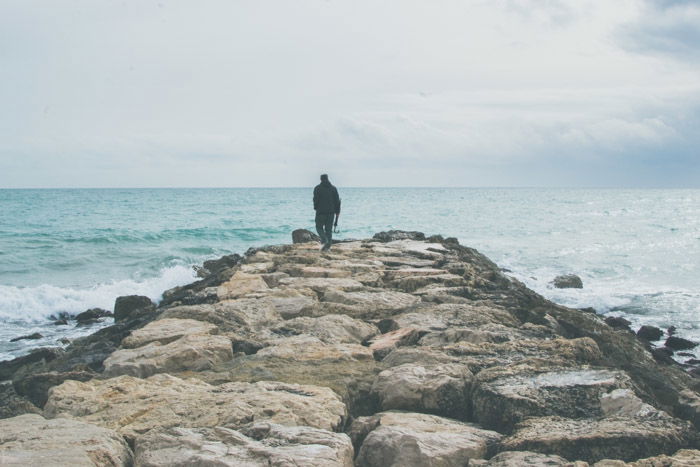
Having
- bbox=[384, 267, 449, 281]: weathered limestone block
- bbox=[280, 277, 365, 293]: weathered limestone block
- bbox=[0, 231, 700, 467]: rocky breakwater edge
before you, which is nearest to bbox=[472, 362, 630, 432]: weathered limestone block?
bbox=[0, 231, 700, 467]: rocky breakwater edge

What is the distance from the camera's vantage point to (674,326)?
45.1 ft

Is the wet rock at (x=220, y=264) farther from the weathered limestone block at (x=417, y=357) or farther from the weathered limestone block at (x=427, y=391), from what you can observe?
the weathered limestone block at (x=427, y=391)

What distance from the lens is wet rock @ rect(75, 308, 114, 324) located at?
13.6 m

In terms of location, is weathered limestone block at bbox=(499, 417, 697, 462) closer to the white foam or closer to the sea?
the sea

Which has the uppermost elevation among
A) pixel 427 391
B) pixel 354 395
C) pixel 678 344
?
pixel 427 391

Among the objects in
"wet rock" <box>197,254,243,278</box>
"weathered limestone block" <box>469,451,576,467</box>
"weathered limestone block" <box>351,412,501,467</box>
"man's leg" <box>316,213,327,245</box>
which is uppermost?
"man's leg" <box>316,213,327,245</box>

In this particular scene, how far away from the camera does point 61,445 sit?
9.91 feet

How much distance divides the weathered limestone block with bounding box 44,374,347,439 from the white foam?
11.6 meters

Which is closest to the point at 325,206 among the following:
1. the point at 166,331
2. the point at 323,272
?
the point at 323,272

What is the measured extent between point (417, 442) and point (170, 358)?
217 centimetres

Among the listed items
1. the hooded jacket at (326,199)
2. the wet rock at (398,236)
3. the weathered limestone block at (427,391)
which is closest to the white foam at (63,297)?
the wet rock at (398,236)

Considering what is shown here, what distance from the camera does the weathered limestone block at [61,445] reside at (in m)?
2.88

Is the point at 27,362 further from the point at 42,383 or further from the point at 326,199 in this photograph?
the point at 326,199

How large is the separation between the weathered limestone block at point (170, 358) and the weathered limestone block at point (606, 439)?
234 centimetres
